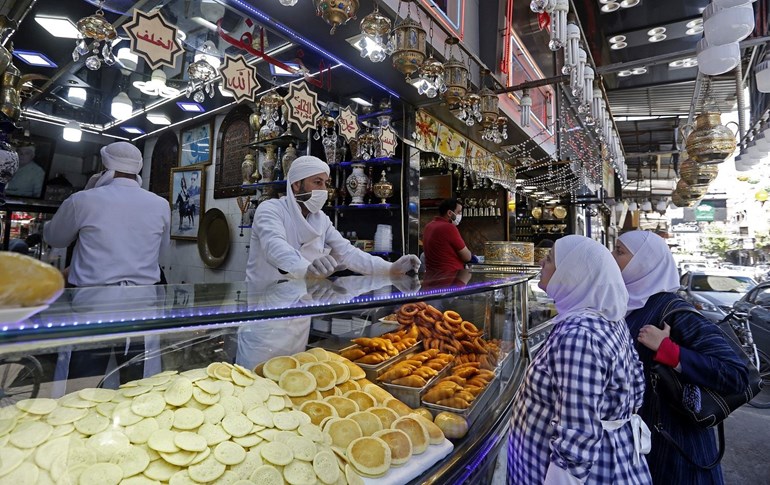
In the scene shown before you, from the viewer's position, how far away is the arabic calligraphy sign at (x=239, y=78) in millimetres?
2697

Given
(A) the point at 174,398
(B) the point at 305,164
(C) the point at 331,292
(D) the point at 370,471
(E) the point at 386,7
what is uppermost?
(E) the point at 386,7

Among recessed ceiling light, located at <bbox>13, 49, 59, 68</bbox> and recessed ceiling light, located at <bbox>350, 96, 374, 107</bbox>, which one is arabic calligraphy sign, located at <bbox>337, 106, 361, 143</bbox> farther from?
recessed ceiling light, located at <bbox>13, 49, 59, 68</bbox>

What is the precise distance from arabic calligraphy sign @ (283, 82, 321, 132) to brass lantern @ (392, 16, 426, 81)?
80 cm

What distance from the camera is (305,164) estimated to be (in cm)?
272

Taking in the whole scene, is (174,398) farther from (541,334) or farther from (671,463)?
(541,334)

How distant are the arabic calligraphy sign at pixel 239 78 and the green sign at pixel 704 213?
93.9 feet

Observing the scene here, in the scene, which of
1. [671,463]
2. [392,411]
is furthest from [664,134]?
[392,411]

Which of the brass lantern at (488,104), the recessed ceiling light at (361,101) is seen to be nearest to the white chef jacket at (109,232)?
the recessed ceiling light at (361,101)

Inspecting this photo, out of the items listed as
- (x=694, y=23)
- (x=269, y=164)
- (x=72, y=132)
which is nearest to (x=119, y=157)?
(x=269, y=164)

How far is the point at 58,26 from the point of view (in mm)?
3818

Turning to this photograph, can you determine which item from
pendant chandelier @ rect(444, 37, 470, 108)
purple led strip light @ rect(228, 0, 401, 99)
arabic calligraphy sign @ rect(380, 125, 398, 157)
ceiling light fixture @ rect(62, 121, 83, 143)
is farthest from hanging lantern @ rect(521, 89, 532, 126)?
ceiling light fixture @ rect(62, 121, 83, 143)

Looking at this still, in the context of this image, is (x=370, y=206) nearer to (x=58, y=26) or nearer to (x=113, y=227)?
(x=113, y=227)

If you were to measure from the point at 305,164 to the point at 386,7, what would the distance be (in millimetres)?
1735

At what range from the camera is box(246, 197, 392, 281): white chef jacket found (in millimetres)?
2352
